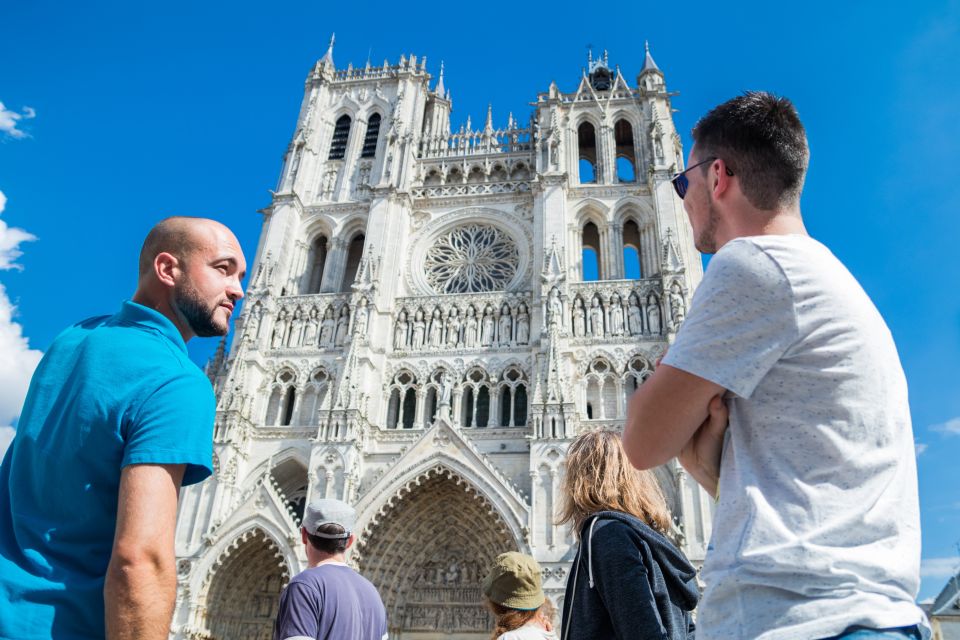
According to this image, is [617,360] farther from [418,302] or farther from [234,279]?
[234,279]

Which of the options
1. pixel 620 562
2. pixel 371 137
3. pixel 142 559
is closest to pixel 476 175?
pixel 371 137

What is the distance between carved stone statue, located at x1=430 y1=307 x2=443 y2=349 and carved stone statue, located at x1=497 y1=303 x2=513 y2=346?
6.31 ft

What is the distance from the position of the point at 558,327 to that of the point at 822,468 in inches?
689

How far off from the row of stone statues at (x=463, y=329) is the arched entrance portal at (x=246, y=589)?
23.3 feet

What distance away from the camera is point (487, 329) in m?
20.2

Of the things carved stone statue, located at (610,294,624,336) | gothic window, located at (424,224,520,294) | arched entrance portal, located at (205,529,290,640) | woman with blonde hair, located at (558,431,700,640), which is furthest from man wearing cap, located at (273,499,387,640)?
gothic window, located at (424,224,520,294)

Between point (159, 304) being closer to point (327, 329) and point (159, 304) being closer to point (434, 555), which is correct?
point (434, 555)

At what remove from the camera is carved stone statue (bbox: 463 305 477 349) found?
65.4 feet

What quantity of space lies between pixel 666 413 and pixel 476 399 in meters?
17.8

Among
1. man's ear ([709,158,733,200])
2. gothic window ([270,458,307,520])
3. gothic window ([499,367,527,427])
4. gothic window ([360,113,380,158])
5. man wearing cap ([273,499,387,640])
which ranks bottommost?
man wearing cap ([273,499,387,640])

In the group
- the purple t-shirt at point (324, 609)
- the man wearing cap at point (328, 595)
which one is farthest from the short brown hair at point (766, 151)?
the purple t-shirt at point (324, 609)

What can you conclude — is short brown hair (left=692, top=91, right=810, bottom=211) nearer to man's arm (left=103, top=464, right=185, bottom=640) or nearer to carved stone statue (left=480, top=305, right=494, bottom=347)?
man's arm (left=103, top=464, right=185, bottom=640)

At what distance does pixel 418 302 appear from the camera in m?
21.2

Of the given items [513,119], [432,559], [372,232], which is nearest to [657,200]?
[513,119]
